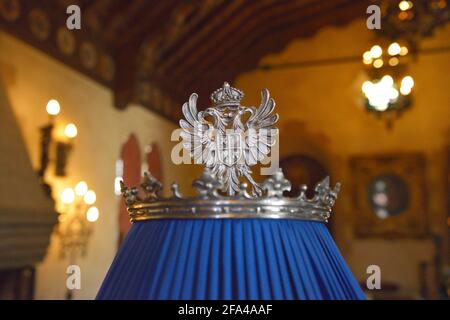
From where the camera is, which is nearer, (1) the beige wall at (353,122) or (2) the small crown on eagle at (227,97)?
(2) the small crown on eagle at (227,97)

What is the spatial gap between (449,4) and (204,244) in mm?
6090

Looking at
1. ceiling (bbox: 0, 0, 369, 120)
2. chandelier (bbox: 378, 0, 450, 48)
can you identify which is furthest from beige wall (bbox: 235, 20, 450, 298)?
chandelier (bbox: 378, 0, 450, 48)

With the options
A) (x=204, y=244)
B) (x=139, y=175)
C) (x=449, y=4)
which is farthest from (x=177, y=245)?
(x=139, y=175)

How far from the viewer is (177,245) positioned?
1.35 meters

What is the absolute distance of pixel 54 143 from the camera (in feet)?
23.0

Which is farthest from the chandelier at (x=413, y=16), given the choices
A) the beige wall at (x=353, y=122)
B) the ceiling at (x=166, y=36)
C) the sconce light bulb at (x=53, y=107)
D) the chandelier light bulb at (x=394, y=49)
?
the beige wall at (x=353, y=122)

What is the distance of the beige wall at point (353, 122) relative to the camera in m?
11.0

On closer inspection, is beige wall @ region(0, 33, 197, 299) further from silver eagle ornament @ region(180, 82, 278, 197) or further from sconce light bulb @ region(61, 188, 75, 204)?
silver eagle ornament @ region(180, 82, 278, 197)

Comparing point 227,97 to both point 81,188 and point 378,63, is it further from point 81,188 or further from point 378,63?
point 81,188

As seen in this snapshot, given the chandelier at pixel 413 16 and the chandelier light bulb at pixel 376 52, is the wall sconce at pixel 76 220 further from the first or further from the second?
the chandelier at pixel 413 16

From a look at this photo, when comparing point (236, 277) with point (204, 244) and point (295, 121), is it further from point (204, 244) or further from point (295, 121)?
point (295, 121)

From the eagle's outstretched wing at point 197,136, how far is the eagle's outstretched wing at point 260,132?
0.35ft

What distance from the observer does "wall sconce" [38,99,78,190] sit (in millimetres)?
6691

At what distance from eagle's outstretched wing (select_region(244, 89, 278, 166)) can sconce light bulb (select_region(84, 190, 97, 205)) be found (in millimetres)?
6465
